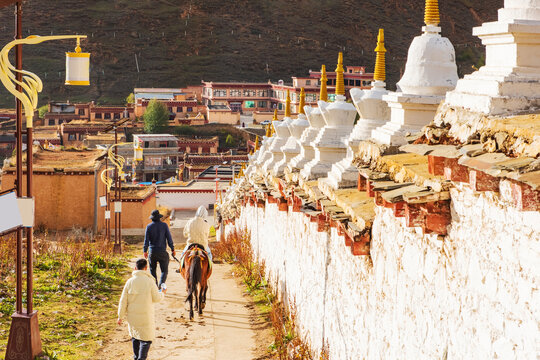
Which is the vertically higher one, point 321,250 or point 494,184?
point 494,184

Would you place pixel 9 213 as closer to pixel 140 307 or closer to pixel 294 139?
pixel 140 307

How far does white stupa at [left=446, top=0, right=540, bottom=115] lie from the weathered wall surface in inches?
21.7

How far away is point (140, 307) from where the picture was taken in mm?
8109

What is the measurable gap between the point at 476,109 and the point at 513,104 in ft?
0.79

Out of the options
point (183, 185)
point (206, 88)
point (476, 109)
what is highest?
point (206, 88)

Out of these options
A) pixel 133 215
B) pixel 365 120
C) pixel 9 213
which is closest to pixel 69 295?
pixel 9 213

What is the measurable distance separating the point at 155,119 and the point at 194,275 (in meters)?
62.7

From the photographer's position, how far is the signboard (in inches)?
301

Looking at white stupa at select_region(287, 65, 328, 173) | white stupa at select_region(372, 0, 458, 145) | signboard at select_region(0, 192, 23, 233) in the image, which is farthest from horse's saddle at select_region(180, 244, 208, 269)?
white stupa at select_region(372, 0, 458, 145)

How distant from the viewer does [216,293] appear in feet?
43.1

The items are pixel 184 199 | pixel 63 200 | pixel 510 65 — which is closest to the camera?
pixel 510 65

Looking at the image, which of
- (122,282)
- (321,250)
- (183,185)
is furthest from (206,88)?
(321,250)

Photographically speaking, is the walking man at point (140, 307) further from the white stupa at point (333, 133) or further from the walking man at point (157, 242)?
the walking man at point (157, 242)

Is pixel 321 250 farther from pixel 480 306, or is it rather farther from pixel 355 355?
pixel 480 306
